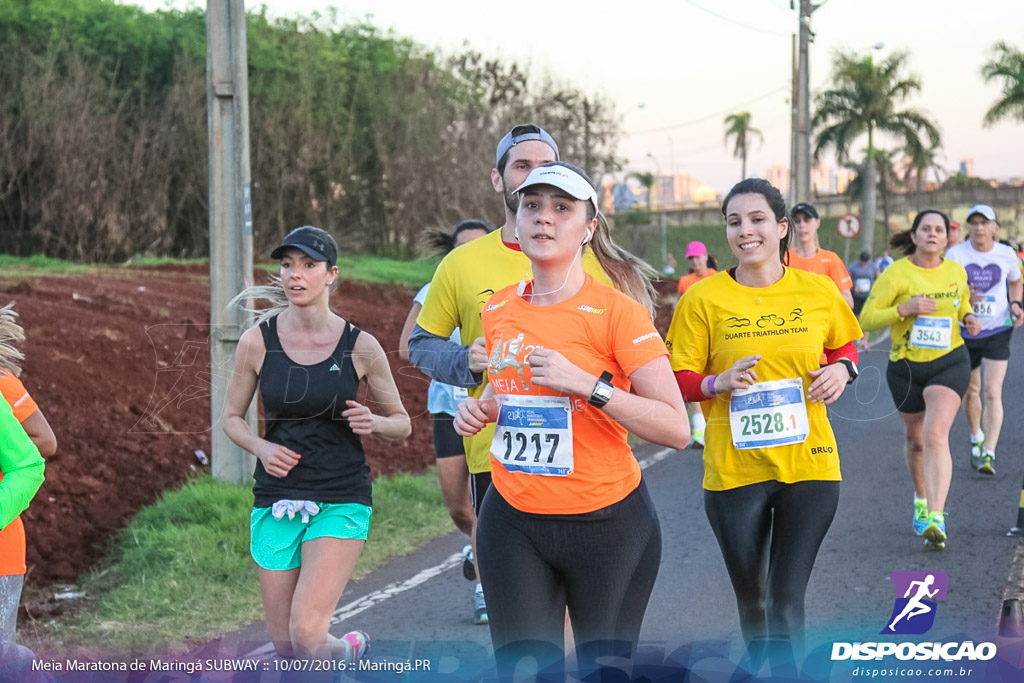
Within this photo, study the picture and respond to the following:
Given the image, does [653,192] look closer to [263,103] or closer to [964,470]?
[263,103]

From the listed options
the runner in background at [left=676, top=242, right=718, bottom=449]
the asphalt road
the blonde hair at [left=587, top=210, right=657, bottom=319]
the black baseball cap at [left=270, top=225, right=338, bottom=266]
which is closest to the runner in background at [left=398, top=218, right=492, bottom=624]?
the asphalt road

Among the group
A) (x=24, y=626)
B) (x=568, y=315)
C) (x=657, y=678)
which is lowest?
(x=24, y=626)

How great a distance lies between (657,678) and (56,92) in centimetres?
2340

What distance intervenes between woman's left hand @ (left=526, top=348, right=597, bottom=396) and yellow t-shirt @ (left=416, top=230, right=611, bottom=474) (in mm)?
1137

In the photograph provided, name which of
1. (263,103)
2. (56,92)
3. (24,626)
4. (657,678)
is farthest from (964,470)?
(263,103)

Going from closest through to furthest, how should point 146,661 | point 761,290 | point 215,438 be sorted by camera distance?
point 761,290 < point 146,661 < point 215,438

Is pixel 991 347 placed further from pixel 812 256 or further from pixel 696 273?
pixel 696 273

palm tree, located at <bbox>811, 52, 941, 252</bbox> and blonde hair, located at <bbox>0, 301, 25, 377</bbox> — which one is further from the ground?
palm tree, located at <bbox>811, 52, 941, 252</bbox>

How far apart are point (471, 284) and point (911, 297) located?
13.6ft

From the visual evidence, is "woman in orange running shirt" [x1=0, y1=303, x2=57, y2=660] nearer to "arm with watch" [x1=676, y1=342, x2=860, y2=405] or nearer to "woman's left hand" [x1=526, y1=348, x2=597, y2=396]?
"woman's left hand" [x1=526, y1=348, x2=597, y2=396]

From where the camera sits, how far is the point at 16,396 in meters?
4.04

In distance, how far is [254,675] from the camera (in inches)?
185

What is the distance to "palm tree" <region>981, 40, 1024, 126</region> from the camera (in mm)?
23953

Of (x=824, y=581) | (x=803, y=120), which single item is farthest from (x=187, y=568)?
(x=803, y=120)
